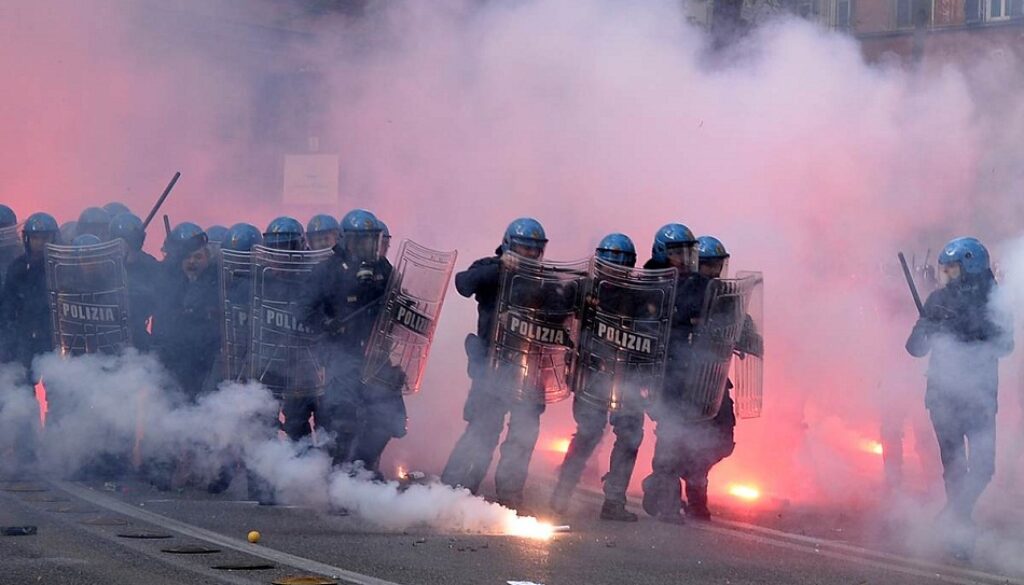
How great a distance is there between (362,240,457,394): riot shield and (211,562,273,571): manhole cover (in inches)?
106

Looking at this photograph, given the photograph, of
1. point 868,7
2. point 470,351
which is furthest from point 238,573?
point 868,7

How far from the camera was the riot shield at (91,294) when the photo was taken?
10242 millimetres

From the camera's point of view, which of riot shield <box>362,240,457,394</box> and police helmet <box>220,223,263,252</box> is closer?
riot shield <box>362,240,457,394</box>

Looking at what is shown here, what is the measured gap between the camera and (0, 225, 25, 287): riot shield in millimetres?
11492

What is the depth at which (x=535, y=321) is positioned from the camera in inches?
354

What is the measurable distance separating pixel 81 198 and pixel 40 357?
684cm

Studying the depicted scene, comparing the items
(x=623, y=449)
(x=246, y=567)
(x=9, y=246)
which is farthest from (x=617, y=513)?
(x=9, y=246)

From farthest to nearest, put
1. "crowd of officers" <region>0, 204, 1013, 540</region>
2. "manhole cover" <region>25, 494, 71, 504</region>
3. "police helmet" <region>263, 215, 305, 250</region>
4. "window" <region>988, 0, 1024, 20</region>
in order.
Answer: "window" <region>988, 0, 1024, 20</region> → "police helmet" <region>263, 215, 305, 250</region> → "manhole cover" <region>25, 494, 71, 504</region> → "crowd of officers" <region>0, 204, 1013, 540</region>

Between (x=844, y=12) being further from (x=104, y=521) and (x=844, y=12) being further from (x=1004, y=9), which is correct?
(x=104, y=521)

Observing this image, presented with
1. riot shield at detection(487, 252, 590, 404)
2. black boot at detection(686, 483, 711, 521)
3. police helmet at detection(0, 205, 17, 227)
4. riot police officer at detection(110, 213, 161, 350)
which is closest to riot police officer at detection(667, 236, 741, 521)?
black boot at detection(686, 483, 711, 521)

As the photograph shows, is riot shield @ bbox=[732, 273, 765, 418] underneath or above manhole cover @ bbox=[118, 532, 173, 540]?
above

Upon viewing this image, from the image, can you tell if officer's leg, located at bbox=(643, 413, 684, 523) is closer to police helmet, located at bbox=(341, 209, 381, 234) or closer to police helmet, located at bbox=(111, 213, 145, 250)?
police helmet, located at bbox=(341, 209, 381, 234)

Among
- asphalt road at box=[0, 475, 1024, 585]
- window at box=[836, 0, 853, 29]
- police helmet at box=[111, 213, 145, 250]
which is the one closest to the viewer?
asphalt road at box=[0, 475, 1024, 585]

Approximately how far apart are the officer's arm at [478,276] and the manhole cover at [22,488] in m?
2.76
